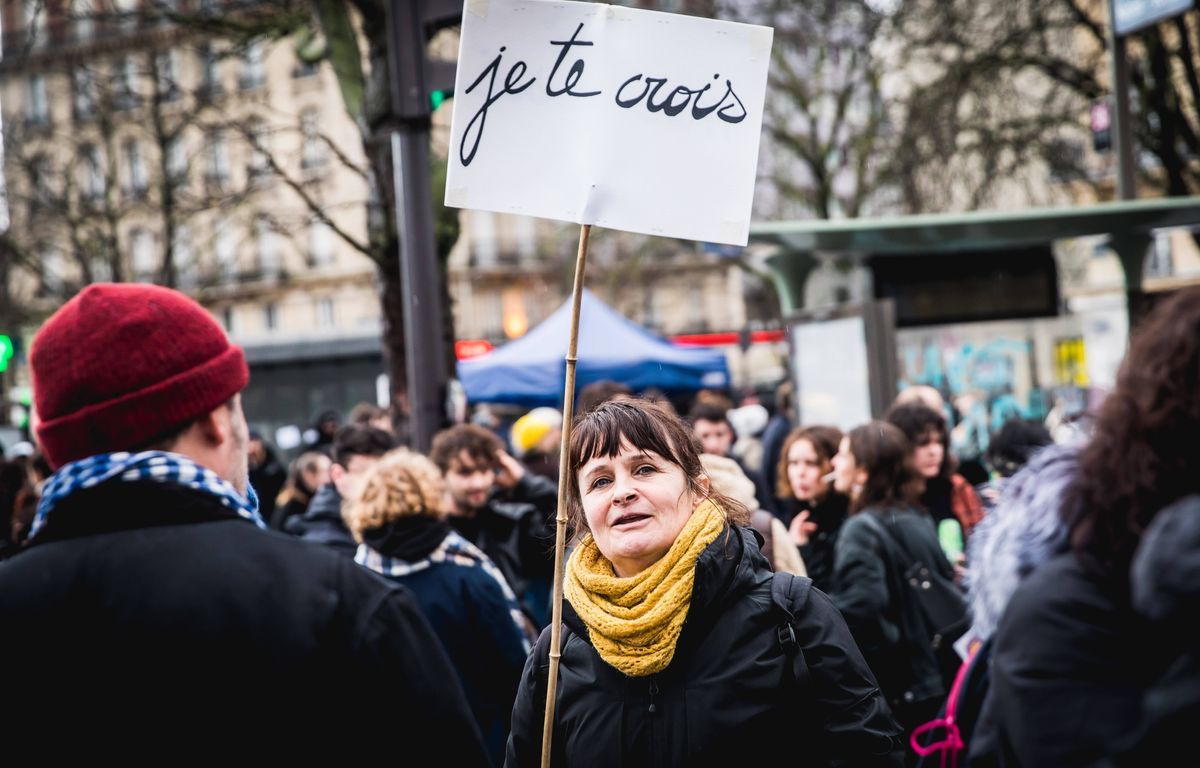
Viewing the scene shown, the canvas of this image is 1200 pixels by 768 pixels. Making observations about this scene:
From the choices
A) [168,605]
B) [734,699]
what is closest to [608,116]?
[734,699]

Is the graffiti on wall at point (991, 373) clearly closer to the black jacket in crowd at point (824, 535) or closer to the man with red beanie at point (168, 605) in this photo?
the black jacket in crowd at point (824, 535)

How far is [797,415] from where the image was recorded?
10.4 meters

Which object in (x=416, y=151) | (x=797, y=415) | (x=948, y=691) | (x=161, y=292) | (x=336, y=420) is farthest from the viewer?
(x=336, y=420)

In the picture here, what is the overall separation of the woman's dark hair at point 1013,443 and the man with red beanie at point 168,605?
17.9 feet

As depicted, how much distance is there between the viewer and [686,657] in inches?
112

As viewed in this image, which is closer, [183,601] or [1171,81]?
[183,601]

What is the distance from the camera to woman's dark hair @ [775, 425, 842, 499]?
18.9 feet

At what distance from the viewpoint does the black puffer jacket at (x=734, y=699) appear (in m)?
2.75

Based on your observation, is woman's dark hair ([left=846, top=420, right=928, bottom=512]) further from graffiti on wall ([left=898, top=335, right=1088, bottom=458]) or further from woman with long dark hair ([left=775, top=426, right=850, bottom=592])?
graffiti on wall ([left=898, top=335, right=1088, bottom=458])

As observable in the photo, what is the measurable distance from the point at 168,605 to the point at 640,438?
4.94 feet

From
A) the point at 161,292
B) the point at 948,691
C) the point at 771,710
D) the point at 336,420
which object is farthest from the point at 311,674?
the point at 336,420

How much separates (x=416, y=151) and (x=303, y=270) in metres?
52.4

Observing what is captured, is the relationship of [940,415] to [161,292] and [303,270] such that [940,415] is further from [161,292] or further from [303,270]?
[303,270]

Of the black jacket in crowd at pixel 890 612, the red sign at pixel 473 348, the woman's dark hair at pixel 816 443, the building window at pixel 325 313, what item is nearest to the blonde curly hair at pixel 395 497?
the black jacket in crowd at pixel 890 612
